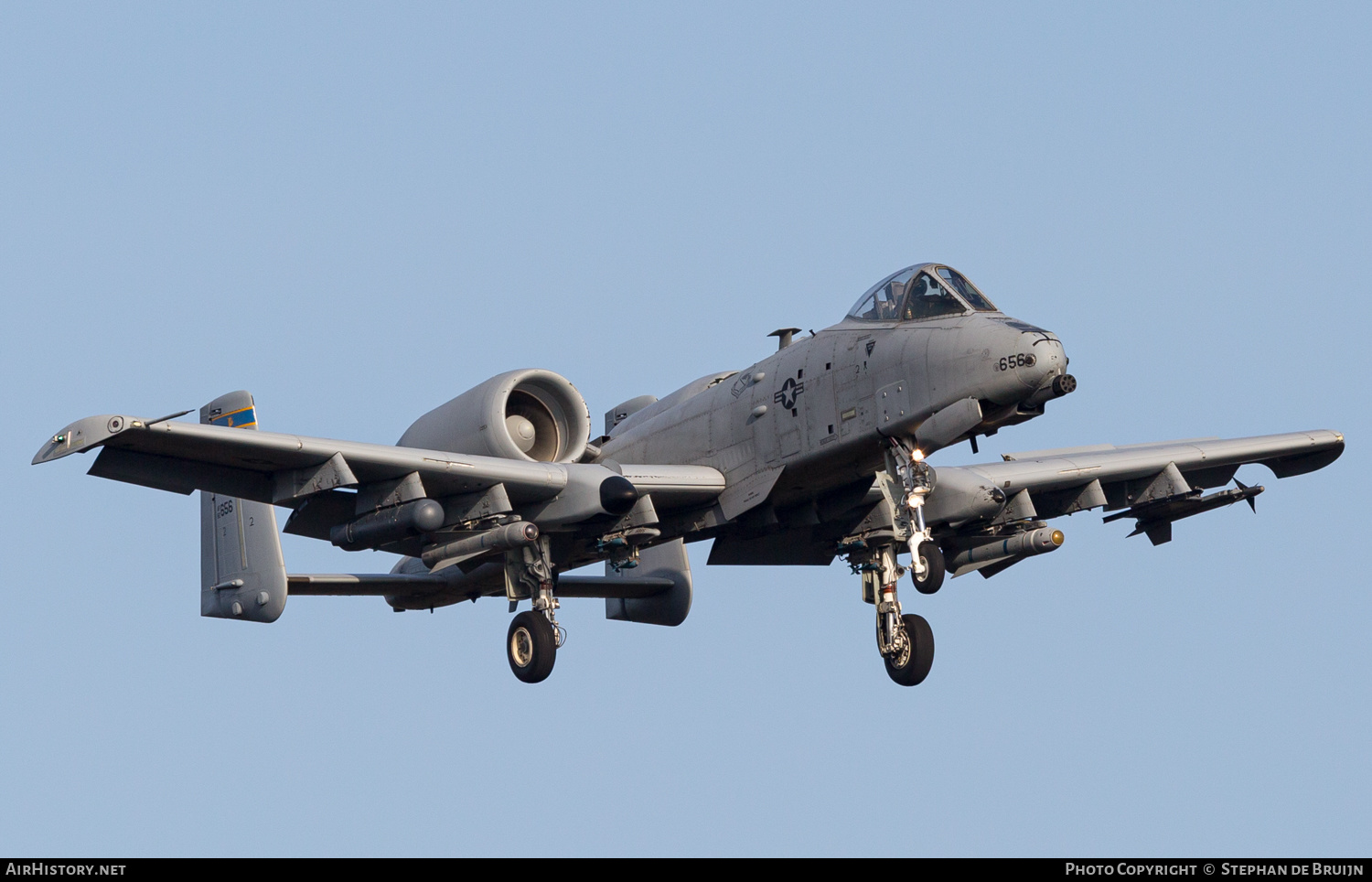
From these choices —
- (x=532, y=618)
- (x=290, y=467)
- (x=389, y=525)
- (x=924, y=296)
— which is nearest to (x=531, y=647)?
(x=532, y=618)

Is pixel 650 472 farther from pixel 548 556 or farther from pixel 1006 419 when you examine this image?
pixel 1006 419

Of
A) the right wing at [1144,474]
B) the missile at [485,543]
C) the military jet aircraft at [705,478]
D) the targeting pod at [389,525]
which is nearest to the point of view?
the military jet aircraft at [705,478]

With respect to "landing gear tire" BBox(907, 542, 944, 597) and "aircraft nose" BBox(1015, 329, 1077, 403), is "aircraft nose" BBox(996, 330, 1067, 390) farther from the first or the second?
"landing gear tire" BBox(907, 542, 944, 597)

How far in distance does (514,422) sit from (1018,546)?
715 centimetres

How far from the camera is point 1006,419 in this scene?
69.3 feet

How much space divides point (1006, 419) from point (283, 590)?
9847 millimetres

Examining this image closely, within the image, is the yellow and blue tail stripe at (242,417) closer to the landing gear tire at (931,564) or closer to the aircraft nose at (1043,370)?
the landing gear tire at (931,564)

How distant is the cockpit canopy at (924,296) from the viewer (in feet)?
71.7

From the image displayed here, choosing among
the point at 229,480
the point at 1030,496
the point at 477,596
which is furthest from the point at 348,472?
the point at 1030,496

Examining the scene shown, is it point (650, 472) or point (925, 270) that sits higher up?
point (925, 270)

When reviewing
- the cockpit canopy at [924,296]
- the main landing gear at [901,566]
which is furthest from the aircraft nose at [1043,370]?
the main landing gear at [901,566]

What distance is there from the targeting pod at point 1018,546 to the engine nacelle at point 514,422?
230 inches
